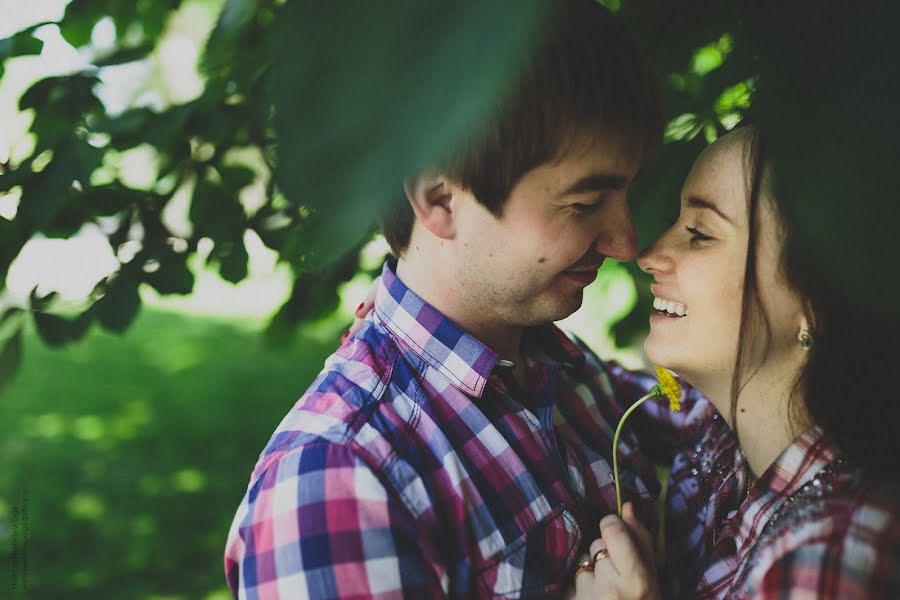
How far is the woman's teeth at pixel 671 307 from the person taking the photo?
1521mm

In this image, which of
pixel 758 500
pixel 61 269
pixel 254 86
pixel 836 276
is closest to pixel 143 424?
pixel 61 269

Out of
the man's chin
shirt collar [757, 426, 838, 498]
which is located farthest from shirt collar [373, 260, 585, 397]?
shirt collar [757, 426, 838, 498]

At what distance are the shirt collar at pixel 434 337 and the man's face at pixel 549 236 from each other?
86mm

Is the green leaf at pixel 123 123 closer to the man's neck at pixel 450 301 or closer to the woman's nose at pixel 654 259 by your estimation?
the man's neck at pixel 450 301

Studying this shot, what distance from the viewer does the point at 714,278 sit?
4.78 feet

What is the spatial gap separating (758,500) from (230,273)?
1.16m

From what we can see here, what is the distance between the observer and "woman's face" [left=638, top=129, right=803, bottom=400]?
1407 mm

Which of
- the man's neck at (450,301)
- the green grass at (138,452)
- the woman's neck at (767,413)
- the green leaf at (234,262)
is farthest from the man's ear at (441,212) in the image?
the green grass at (138,452)

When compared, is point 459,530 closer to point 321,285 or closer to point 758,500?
point 758,500

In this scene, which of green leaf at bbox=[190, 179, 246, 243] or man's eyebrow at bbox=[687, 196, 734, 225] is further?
green leaf at bbox=[190, 179, 246, 243]

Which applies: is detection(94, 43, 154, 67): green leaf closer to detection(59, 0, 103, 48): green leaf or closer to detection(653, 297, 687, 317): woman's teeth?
detection(59, 0, 103, 48): green leaf

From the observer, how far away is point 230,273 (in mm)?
1765

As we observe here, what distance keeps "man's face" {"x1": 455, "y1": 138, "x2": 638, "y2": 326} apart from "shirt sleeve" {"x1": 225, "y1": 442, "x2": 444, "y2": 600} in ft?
1.50

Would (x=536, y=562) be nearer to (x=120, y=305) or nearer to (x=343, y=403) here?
(x=343, y=403)
